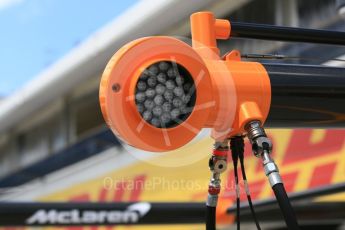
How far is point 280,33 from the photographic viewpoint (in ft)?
4.51

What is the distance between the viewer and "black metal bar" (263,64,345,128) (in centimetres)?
126

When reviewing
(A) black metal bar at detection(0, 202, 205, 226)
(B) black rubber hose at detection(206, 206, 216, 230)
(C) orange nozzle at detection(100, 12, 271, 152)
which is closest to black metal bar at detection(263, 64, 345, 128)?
(C) orange nozzle at detection(100, 12, 271, 152)

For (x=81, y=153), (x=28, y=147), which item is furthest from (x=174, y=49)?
(x=28, y=147)

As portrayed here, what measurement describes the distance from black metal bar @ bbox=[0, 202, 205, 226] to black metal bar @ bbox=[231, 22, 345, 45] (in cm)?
136

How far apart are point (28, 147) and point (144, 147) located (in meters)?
13.1

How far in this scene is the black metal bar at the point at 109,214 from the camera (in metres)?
2.59

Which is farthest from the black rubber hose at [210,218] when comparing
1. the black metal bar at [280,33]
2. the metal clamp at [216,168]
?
the black metal bar at [280,33]

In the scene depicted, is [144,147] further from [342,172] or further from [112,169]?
[112,169]

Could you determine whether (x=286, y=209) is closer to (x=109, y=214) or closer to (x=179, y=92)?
(x=179, y=92)

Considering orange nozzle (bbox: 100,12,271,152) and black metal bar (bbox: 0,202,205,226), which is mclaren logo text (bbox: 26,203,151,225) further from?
orange nozzle (bbox: 100,12,271,152)

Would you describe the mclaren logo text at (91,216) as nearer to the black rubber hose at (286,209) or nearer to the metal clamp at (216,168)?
the metal clamp at (216,168)

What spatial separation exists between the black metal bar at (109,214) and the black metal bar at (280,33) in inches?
53.6

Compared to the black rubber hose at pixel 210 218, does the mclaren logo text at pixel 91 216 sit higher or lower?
higher

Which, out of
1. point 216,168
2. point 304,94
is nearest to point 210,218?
point 216,168
